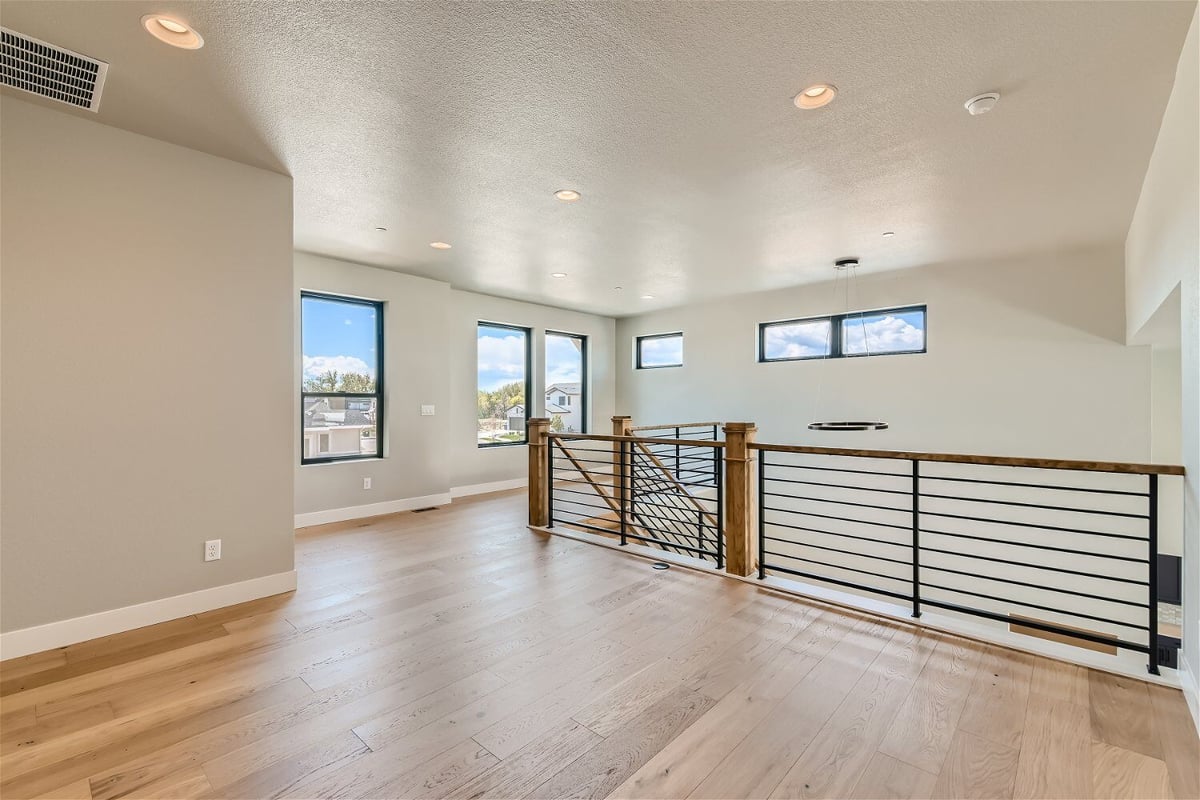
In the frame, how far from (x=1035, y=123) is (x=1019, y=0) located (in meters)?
1.09

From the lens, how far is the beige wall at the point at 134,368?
2625 mm

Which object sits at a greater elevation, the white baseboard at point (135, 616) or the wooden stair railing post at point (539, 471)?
the wooden stair railing post at point (539, 471)

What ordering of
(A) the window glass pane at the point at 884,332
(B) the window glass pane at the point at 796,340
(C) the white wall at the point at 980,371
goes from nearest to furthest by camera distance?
(C) the white wall at the point at 980,371, (A) the window glass pane at the point at 884,332, (B) the window glass pane at the point at 796,340

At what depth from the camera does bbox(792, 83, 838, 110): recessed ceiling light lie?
7.89 ft

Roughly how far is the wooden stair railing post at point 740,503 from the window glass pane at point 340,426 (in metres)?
4.02

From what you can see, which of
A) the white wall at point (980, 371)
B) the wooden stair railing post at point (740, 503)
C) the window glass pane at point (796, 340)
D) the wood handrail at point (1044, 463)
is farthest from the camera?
the window glass pane at point (796, 340)

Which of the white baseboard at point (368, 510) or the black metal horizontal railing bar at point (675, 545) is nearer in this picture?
the black metal horizontal railing bar at point (675, 545)

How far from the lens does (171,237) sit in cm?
306

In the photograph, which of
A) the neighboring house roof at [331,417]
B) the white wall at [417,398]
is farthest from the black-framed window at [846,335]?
the neighboring house roof at [331,417]

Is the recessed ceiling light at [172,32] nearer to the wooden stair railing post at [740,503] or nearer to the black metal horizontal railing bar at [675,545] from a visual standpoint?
the wooden stair railing post at [740,503]

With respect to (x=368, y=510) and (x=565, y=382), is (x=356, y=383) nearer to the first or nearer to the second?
(x=368, y=510)

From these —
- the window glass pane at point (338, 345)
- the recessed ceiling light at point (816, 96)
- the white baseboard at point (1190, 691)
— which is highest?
the recessed ceiling light at point (816, 96)

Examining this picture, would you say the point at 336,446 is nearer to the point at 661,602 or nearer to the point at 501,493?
the point at 501,493

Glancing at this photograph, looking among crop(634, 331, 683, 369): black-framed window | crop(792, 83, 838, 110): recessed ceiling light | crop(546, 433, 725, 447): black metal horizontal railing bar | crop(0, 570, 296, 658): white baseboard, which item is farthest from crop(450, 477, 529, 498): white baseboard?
crop(792, 83, 838, 110): recessed ceiling light
